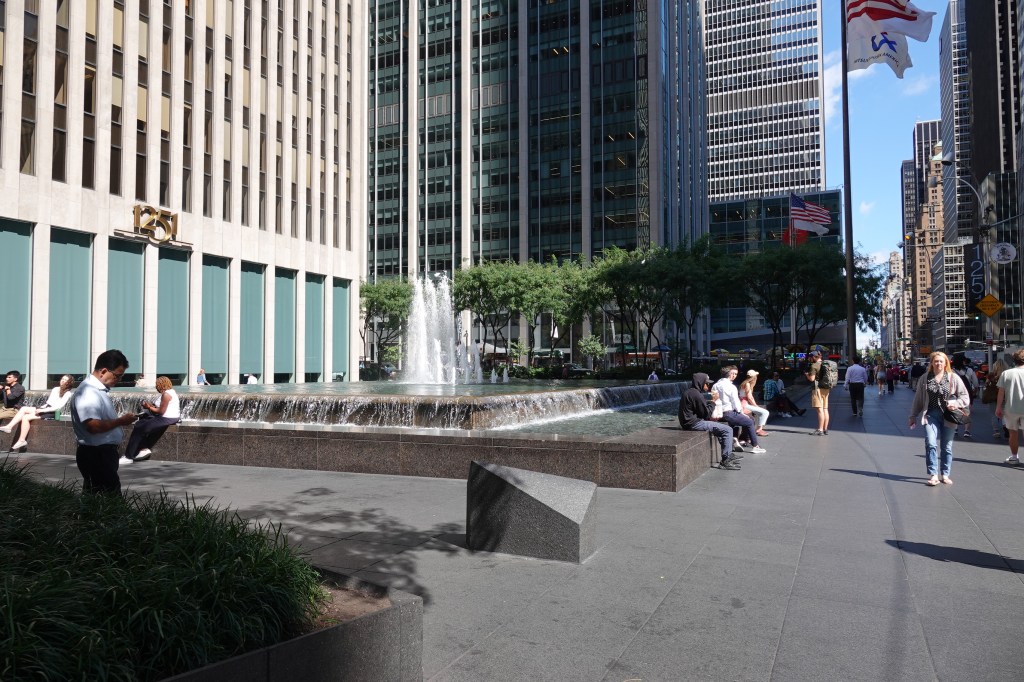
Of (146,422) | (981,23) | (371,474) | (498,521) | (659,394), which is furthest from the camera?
(981,23)

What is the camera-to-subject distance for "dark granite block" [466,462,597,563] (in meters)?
6.11

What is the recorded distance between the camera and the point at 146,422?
1220 centimetres

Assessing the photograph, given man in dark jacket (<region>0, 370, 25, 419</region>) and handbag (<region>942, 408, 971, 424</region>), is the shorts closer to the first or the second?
handbag (<region>942, 408, 971, 424</region>)

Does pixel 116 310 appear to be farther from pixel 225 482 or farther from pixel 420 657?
pixel 420 657

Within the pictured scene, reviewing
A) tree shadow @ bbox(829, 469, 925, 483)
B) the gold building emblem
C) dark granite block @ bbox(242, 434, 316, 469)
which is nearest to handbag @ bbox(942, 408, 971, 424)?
tree shadow @ bbox(829, 469, 925, 483)

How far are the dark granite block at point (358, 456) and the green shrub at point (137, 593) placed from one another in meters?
6.52

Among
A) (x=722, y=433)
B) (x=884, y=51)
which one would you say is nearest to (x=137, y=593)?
(x=722, y=433)

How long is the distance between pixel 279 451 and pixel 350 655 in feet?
29.7

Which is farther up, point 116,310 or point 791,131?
point 791,131

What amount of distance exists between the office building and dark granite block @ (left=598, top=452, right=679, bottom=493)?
96.6 ft

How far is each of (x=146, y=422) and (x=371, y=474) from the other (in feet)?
14.1

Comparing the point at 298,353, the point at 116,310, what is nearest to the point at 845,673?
the point at 116,310

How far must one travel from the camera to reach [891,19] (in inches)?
915

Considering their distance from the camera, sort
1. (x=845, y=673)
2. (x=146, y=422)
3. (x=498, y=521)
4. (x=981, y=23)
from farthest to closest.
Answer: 1. (x=981, y=23)
2. (x=146, y=422)
3. (x=498, y=521)
4. (x=845, y=673)
